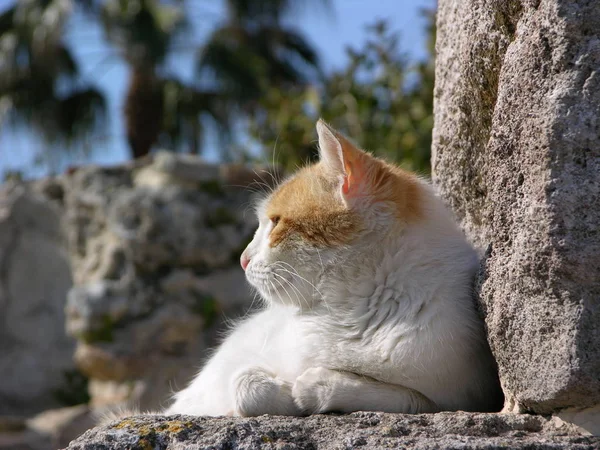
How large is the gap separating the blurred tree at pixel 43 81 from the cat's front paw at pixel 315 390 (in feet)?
29.3

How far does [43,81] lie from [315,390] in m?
9.37

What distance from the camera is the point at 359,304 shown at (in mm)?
2043

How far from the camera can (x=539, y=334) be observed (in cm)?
166

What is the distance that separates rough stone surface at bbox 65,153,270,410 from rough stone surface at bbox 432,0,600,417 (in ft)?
13.5

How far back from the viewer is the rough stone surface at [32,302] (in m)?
7.76

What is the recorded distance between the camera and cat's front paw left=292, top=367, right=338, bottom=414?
75.2 inches

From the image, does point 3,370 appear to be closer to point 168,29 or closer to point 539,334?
point 168,29

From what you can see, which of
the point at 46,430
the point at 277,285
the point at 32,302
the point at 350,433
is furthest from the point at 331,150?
the point at 32,302

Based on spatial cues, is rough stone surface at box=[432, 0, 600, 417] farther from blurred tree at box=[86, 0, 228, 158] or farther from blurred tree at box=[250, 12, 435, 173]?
blurred tree at box=[86, 0, 228, 158]

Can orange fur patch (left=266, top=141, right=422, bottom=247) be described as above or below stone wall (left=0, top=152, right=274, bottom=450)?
above

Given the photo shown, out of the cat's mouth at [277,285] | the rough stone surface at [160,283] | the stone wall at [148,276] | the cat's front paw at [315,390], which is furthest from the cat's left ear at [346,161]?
the rough stone surface at [160,283]

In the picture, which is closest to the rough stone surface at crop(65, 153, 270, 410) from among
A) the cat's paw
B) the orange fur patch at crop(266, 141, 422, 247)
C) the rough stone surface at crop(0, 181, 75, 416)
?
the rough stone surface at crop(0, 181, 75, 416)

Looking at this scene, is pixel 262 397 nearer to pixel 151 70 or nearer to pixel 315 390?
pixel 315 390

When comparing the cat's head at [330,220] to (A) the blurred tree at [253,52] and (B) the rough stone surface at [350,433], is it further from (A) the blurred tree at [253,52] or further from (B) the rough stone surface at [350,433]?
(A) the blurred tree at [253,52]
